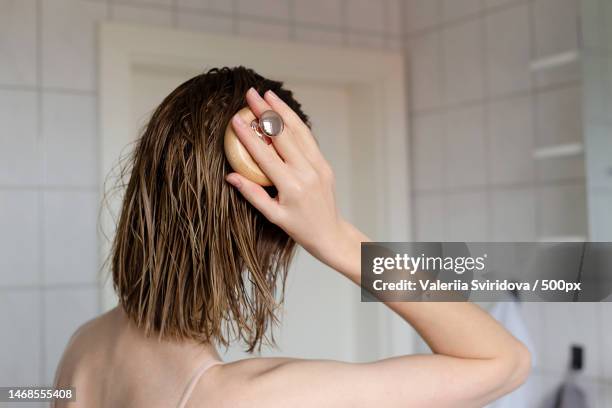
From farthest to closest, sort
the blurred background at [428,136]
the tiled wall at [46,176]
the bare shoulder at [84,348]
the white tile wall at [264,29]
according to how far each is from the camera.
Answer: the white tile wall at [264,29], the tiled wall at [46,176], the blurred background at [428,136], the bare shoulder at [84,348]

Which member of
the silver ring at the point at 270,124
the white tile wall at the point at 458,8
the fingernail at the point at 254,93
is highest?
the white tile wall at the point at 458,8

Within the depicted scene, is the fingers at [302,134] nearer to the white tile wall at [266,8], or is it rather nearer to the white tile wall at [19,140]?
the white tile wall at [19,140]

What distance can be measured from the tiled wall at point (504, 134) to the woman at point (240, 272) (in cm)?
103

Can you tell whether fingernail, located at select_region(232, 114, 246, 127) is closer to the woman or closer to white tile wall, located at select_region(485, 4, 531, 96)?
the woman

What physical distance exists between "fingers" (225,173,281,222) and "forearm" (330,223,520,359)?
7 cm

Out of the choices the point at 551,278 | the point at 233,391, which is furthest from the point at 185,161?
the point at 551,278

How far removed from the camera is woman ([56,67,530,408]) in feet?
1.82

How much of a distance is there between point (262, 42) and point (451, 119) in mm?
584

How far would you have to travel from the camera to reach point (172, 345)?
65 cm

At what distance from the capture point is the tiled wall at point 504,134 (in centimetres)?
175

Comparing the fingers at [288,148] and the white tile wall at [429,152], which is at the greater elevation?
the white tile wall at [429,152]

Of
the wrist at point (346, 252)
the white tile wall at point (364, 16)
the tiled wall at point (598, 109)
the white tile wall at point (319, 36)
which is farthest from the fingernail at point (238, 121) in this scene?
the white tile wall at point (364, 16)

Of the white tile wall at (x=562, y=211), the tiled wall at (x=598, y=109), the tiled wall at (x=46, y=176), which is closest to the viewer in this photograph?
the tiled wall at (x=598, y=109)

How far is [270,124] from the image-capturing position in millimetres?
550
